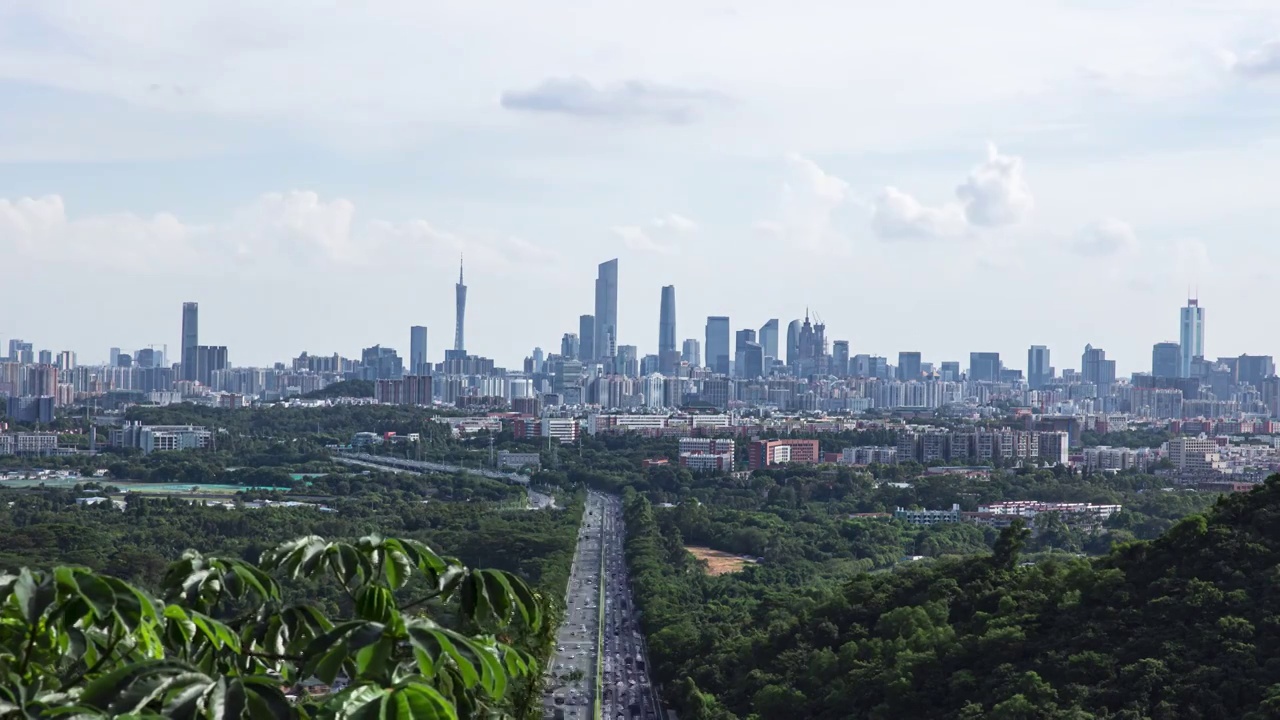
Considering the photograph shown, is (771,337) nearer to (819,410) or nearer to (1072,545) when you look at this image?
(819,410)

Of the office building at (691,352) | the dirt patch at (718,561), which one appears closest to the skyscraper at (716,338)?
the office building at (691,352)

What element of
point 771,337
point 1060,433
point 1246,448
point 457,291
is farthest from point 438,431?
point 771,337

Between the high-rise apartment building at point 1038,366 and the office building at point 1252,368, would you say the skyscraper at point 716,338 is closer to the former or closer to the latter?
the high-rise apartment building at point 1038,366

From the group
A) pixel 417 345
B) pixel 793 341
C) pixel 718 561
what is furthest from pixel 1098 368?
pixel 718 561

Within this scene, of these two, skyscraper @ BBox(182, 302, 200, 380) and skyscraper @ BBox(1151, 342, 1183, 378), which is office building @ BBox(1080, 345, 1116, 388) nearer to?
skyscraper @ BBox(1151, 342, 1183, 378)

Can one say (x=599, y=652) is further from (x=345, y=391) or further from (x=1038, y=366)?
(x=1038, y=366)
